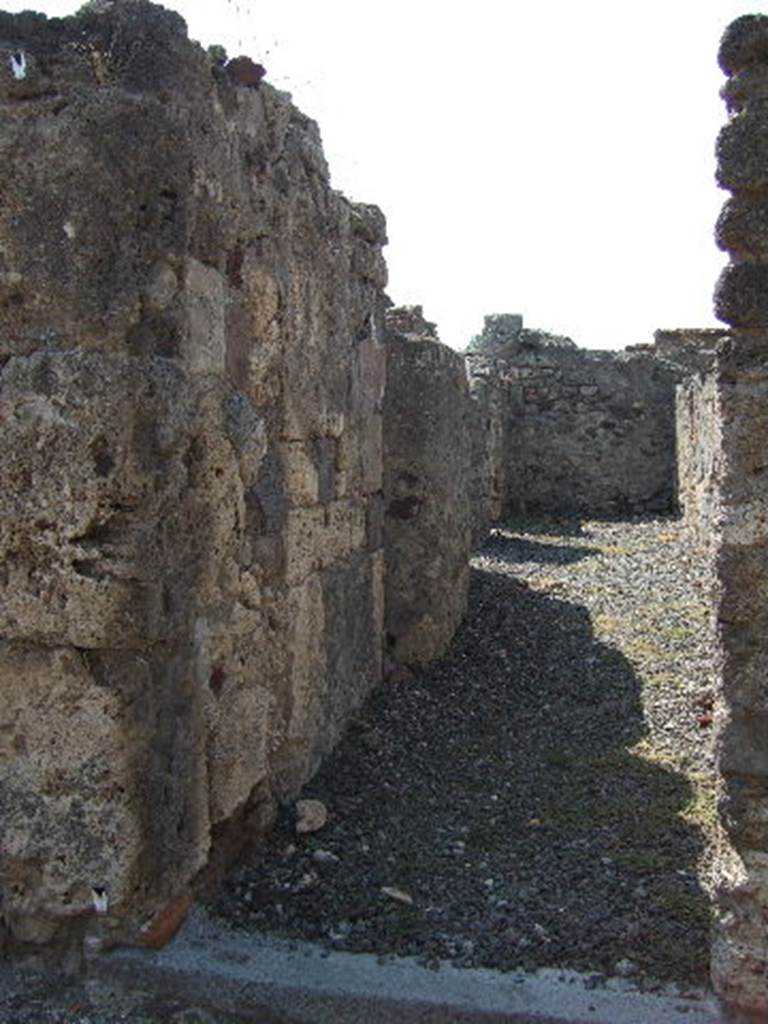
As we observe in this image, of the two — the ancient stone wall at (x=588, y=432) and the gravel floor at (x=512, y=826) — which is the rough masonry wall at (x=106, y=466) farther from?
the ancient stone wall at (x=588, y=432)

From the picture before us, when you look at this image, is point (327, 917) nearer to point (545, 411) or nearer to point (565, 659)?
point (565, 659)

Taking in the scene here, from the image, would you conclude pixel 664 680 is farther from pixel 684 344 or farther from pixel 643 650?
pixel 684 344

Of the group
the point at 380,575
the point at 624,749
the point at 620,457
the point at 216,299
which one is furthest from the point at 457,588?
the point at 620,457

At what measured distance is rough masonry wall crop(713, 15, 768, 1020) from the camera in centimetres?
255

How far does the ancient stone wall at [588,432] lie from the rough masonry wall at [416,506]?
7.89 metres

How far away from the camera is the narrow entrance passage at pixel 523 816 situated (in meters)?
3.26

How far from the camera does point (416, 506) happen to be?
20.4ft

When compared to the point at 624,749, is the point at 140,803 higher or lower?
higher

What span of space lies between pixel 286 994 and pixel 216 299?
1.97 metres

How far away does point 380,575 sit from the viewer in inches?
235

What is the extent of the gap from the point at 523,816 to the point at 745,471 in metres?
1.99

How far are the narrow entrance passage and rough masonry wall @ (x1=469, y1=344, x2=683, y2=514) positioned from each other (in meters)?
7.36

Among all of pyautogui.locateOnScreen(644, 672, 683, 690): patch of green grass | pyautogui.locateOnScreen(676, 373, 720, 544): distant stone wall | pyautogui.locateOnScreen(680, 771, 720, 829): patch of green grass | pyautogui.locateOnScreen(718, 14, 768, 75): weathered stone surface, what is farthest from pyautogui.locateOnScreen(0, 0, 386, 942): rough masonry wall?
pyautogui.locateOnScreen(676, 373, 720, 544): distant stone wall

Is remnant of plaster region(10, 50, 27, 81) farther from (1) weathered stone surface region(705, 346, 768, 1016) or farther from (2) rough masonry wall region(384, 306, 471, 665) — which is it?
(2) rough masonry wall region(384, 306, 471, 665)
